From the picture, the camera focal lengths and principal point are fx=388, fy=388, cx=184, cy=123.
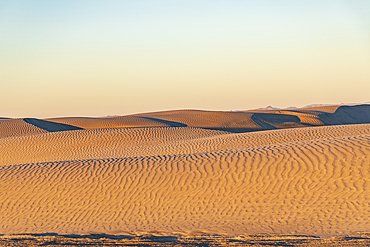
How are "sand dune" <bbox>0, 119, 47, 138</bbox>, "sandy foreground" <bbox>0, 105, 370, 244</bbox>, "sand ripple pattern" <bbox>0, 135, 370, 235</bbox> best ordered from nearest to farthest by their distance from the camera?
"sandy foreground" <bbox>0, 105, 370, 244</bbox> < "sand ripple pattern" <bbox>0, 135, 370, 235</bbox> < "sand dune" <bbox>0, 119, 47, 138</bbox>

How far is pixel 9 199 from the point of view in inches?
356

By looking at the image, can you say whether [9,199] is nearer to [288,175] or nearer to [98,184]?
[98,184]

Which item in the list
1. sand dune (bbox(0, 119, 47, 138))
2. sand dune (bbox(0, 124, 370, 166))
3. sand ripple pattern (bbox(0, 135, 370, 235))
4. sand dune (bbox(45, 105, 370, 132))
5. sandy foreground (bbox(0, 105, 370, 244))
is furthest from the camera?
sand dune (bbox(45, 105, 370, 132))

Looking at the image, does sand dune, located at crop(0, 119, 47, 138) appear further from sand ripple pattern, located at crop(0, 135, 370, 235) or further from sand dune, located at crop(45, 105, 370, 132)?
sand ripple pattern, located at crop(0, 135, 370, 235)

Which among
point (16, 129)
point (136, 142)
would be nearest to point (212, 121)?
point (16, 129)

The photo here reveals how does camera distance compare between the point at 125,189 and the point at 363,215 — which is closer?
the point at 363,215

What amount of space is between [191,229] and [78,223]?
2.34 m

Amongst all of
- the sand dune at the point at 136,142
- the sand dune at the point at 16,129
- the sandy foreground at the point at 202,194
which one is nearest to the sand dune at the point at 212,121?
the sand dune at the point at 16,129

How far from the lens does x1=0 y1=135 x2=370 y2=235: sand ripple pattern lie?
695cm

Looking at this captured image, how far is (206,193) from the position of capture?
27.9 feet

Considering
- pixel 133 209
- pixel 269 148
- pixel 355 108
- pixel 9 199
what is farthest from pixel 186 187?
pixel 355 108

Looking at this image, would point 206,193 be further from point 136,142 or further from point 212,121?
point 212,121

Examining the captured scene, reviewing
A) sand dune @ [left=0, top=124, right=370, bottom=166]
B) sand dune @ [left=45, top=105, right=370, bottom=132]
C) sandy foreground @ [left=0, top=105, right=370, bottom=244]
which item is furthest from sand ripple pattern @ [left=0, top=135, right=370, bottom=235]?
sand dune @ [left=45, top=105, right=370, bottom=132]

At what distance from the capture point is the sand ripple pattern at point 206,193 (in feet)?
22.8
